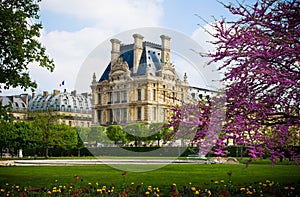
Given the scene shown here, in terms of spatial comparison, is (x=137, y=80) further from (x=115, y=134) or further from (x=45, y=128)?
(x=115, y=134)

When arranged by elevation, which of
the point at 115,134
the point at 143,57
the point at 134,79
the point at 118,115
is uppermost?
the point at 143,57

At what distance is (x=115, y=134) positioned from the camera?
1932 inches

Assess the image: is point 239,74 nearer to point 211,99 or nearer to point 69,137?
point 211,99

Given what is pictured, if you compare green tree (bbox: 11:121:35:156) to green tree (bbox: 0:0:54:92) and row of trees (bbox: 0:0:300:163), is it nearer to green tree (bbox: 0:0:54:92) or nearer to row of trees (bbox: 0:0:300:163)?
green tree (bbox: 0:0:54:92)

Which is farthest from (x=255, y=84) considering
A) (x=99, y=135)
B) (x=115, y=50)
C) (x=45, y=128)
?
(x=99, y=135)

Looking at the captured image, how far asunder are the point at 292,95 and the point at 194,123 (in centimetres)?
151

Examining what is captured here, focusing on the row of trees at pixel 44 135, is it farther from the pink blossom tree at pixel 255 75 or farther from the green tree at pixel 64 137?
the pink blossom tree at pixel 255 75

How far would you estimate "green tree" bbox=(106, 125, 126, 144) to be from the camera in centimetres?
4811

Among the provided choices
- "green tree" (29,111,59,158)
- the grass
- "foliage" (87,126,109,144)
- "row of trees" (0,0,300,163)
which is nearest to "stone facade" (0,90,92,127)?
"foliage" (87,126,109,144)

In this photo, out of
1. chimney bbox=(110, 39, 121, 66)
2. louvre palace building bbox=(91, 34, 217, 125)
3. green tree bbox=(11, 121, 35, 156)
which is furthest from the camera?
green tree bbox=(11, 121, 35, 156)

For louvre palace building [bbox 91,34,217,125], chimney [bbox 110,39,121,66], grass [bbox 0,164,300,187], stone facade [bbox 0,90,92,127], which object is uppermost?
stone facade [bbox 0,90,92,127]

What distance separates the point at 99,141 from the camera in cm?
4900

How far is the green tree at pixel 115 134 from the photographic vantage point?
48106 millimetres

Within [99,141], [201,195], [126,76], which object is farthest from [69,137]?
[201,195]
